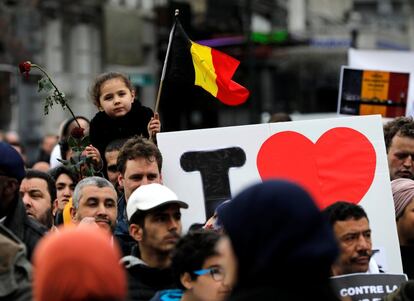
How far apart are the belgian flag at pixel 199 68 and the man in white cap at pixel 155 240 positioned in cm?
279

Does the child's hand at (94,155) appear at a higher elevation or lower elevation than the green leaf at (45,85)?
lower

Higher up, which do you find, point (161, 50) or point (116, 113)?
point (161, 50)

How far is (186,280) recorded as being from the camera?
5.69 m

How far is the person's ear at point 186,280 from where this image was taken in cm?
568

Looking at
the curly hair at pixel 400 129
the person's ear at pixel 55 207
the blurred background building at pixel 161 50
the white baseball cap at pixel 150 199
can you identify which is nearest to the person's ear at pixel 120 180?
the person's ear at pixel 55 207

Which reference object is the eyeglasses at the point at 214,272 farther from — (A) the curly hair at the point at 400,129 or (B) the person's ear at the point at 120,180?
(A) the curly hair at the point at 400,129

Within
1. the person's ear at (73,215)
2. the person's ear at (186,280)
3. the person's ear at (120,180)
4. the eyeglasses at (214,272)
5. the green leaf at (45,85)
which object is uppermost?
the green leaf at (45,85)

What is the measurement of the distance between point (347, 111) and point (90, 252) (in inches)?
345

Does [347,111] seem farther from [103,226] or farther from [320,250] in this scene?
[320,250]

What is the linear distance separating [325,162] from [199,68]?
5.10 ft

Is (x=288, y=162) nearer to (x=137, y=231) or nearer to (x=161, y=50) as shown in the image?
(x=137, y=231)

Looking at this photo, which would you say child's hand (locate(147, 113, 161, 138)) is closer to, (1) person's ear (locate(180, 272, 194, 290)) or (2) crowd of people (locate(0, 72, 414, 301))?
(2) crowd of people (locate(0, 72, 414, 301))

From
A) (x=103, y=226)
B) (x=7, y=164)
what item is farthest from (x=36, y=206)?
(x=7, y=164)

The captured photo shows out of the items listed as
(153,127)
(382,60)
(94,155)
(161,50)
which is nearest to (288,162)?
(153,127)
